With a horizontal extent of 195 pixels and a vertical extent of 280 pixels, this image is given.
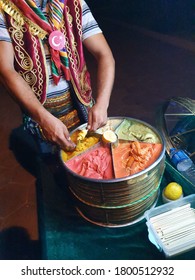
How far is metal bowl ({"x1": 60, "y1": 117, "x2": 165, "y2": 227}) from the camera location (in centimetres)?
156

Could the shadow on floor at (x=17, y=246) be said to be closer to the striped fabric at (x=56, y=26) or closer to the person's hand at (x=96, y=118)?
the person's hand at (x=96, y=118)

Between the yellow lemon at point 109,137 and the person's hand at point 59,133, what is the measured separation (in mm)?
202

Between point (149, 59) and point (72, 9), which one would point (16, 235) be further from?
point (149, 59)

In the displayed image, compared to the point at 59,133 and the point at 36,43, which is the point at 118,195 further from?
the point at 36,43

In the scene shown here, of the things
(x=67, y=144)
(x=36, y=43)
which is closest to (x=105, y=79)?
(x=36, y=43)

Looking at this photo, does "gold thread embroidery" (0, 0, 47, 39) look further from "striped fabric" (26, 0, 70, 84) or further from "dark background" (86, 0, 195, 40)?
"dark background" (86, 0, 195, 40)

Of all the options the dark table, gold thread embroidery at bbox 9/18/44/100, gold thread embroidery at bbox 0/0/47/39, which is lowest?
the dark table

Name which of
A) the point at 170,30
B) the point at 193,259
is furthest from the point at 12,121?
the point at 170,30

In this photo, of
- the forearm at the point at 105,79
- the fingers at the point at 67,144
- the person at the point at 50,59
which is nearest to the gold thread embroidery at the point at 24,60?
the person at the point at 50,59

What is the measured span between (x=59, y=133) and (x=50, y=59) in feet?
2.15

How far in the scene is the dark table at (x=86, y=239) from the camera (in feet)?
5.84

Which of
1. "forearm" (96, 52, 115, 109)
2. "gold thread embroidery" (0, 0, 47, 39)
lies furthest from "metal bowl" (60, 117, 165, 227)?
"gold thread embroidery" (0, 0, 47, 39)

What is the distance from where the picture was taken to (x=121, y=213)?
1776mm

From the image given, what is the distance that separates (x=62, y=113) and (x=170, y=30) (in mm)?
6168
